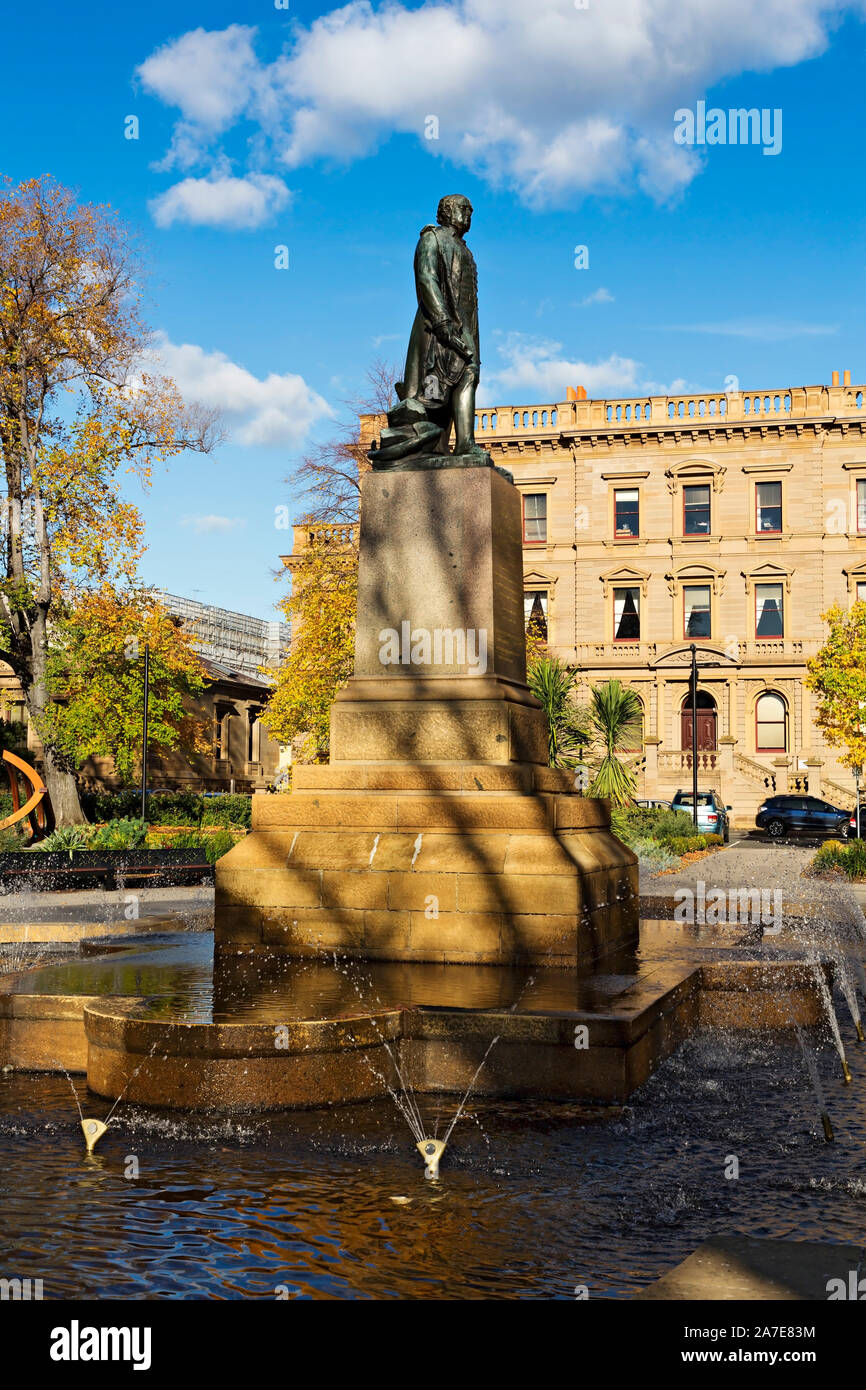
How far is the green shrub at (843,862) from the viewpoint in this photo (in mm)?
22172

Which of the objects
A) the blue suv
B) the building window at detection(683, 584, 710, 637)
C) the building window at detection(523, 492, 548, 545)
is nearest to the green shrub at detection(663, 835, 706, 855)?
the blue suv

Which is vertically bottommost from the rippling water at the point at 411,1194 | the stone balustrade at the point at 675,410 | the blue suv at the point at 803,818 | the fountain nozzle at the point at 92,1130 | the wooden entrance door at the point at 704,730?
the blue suv at the point at 803,818

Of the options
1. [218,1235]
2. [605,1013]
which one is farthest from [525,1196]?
[605,1013]

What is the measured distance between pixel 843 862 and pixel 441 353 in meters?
15.6

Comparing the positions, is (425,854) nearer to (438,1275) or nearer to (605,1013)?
(605,1013)

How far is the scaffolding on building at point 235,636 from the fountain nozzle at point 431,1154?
60.7 metres

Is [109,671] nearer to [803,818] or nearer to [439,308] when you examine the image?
[439,308]

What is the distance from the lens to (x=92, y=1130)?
534cm

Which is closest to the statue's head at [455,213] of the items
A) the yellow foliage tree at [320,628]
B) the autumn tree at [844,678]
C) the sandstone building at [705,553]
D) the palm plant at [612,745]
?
the palm plant at [612,745]

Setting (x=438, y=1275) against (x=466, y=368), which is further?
(x=466, y=368)

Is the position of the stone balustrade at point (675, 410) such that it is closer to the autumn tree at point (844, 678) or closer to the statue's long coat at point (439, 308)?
the autumn tree at point (844, 678)

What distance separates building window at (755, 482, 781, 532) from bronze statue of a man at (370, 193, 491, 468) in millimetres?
43728
